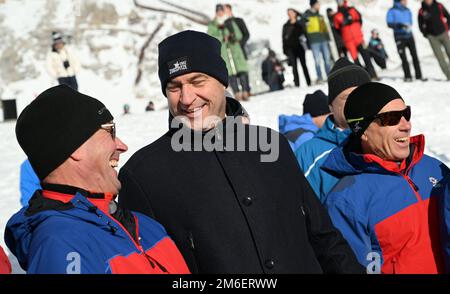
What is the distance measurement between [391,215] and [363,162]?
314 mm

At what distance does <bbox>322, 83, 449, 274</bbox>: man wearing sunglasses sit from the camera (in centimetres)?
325

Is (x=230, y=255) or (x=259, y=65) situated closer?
(x=230, y=255)

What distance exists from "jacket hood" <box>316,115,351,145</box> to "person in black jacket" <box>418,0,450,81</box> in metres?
10.2

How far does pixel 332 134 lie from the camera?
453cm

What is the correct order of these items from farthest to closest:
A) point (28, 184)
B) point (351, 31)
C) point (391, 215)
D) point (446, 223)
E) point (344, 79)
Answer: point (351, 31) < point (28, 184) < point (344, 79) < point (391, 215) < point (446, 223)

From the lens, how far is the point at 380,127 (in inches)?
137

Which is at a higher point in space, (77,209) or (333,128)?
(77,209)

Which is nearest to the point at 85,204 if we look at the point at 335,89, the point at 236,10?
the point at 335,89

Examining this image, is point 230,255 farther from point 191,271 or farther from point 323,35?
point 323,35

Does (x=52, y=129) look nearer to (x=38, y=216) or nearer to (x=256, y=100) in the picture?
(x=38, y=216)

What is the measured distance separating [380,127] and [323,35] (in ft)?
40.7

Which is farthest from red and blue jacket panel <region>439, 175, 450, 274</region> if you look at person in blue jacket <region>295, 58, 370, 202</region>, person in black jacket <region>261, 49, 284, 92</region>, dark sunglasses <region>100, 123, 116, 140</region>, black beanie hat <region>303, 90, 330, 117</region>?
person in black jacket <region>261, 49, 284, 92</region>

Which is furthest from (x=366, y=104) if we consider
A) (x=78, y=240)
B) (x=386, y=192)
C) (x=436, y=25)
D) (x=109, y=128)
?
(x=436, y=25)

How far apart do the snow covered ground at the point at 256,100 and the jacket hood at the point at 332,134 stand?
12.0 feet
